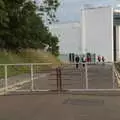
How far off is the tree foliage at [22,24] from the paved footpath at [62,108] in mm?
13174

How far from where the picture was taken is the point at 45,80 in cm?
2766

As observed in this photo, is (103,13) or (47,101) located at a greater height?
(103,13)

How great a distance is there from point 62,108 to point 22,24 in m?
32.6

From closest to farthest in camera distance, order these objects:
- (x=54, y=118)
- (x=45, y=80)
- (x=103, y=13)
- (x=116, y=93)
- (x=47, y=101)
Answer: (x=54, y=118)
(x=47, y=101)
(x=116, y=93)
(x=45, y=80)
(x=103, y=13)

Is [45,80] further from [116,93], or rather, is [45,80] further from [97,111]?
[97,111]

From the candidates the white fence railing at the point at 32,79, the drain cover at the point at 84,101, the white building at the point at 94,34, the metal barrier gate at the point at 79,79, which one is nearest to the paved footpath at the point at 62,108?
the drain cover at the point at 84,101

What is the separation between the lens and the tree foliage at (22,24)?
38.0 meters

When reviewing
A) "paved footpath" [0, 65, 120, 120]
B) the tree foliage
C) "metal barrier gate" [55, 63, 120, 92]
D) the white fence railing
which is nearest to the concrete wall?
the tree foliage

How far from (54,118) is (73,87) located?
35.0 feet

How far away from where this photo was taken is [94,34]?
131 metres

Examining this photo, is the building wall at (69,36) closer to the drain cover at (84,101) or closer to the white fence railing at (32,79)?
the white fence railing at (32,79)

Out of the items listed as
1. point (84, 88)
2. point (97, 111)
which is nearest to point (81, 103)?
point (97, 111)

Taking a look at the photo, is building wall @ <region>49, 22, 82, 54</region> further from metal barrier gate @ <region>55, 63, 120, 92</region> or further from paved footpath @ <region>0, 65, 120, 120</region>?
paved footpath @ <region>0, 65, 120, 120</region>

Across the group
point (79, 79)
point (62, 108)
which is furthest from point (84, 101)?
point (79, 79)
